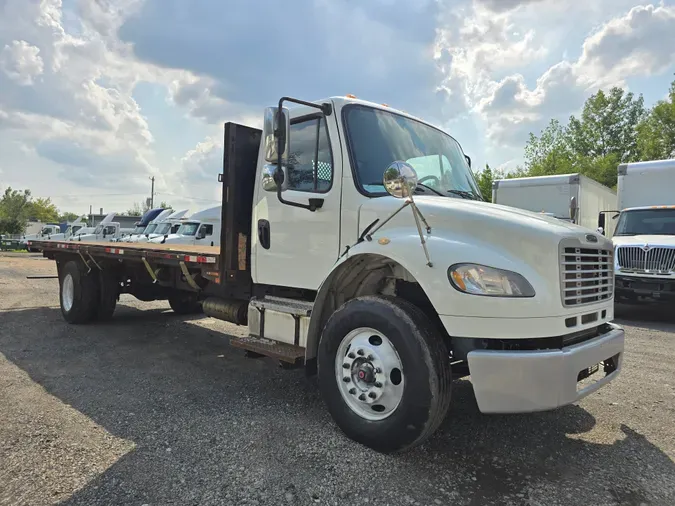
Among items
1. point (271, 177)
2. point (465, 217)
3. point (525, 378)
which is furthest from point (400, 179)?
point (271, 177)

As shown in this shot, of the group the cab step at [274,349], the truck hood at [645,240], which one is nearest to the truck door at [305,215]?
the cab step at [274,349]

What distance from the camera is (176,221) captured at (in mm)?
23875

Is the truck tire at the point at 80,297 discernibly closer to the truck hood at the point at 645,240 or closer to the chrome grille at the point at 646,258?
the chrome grille at the point at 646,258

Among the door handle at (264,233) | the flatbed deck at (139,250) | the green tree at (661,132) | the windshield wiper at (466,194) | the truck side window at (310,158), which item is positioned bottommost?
the flatbed deck at (139,250)

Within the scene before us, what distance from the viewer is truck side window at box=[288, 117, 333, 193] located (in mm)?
4082

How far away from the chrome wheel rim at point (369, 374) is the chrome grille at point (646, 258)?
8.03 metres

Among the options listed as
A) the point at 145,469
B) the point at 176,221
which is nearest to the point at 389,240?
the point at 145,469

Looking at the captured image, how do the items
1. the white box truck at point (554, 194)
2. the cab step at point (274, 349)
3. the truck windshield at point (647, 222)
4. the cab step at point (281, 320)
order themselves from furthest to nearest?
the white box truck at point (554, 194)
the truck windshield at point (647, 222)
the cab step at point (281, 320)
the cab step at point (274, 349)

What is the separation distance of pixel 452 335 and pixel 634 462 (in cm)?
159

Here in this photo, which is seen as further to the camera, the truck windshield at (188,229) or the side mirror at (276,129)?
the truck windshield at (188,229)

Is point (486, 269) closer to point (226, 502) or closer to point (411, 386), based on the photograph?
point (411, 386)

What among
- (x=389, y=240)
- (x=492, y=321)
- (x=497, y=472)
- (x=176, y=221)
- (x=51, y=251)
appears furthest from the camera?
(x=176, y=221)

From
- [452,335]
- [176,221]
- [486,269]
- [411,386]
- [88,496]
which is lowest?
[88,496]

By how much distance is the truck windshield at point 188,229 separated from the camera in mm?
21183
